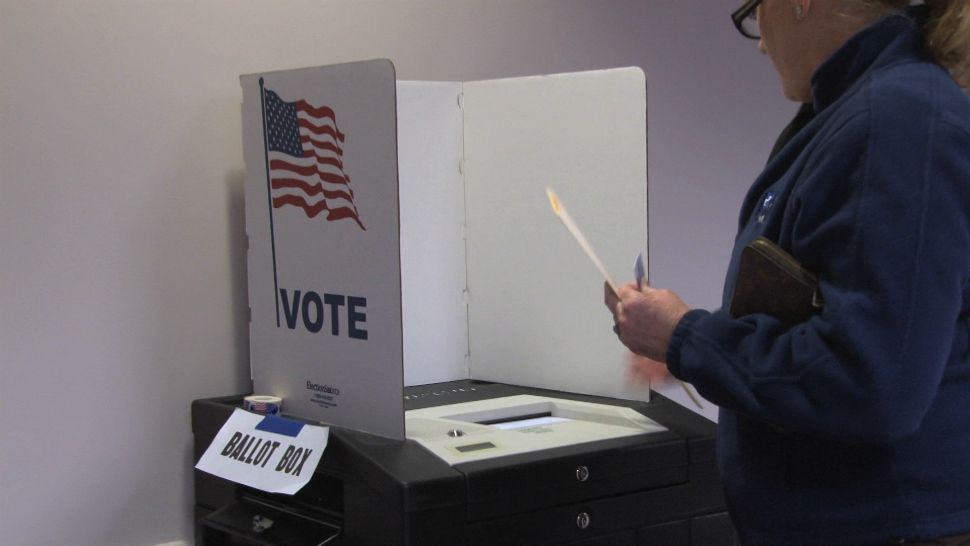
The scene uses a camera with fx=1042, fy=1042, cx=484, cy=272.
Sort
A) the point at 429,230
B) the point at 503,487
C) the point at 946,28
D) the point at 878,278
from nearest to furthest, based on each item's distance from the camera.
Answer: the point at 878,278 < the point at 946,28 < the point at 503,487 < the point at 429,230

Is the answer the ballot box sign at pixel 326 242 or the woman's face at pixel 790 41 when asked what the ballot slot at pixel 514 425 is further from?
the woman's face at pixel 790 41

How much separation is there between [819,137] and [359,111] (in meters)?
0.66

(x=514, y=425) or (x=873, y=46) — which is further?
(x=514, y=425)

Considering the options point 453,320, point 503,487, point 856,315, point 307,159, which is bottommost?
point 503,487

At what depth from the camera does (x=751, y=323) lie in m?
0.98

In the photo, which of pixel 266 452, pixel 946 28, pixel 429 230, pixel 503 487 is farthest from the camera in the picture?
pixel 429 230

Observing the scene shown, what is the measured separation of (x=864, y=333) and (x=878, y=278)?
47 millimetres

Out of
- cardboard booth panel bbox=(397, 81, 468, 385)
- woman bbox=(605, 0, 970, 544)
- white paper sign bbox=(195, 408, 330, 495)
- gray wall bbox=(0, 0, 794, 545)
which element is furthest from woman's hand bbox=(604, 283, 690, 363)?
gray wall bbox=(0, 0, 794, 545)

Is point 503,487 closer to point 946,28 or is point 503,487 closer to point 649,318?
point 649,318

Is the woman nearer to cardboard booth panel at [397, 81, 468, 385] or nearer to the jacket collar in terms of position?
the jacket collar

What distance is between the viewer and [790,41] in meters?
1.04

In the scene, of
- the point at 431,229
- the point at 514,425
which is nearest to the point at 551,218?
the point at 431,229

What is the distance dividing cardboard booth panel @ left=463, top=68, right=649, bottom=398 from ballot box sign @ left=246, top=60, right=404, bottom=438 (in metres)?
0.39

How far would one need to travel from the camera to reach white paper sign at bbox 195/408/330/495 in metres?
1.40
